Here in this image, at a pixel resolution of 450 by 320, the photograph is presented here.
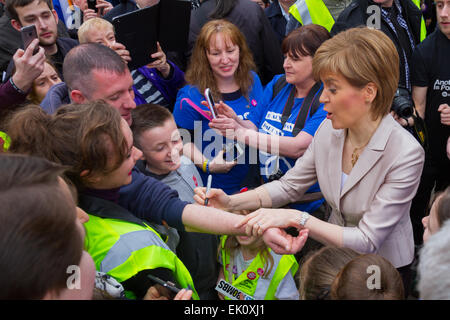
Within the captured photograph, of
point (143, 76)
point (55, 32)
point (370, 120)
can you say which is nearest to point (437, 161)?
point (370, 120)

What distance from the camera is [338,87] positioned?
210 centimetres

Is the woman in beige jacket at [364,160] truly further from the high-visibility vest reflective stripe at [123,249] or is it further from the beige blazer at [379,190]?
the high-visibility vest reflective stripe at [123,249]

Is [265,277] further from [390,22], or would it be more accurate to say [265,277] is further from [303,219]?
[390,22]

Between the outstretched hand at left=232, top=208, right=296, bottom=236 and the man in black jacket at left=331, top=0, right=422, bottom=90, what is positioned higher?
the man in black jacket at left=331, top=0, right=422, bottom=90

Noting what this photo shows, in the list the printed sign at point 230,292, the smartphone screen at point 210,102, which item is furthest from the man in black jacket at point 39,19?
the printed sign at point 230,292

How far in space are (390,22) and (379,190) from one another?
6.00 ft

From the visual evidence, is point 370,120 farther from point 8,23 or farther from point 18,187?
point 8,23

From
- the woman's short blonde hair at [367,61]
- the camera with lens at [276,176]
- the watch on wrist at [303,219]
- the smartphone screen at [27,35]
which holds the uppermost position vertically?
the woman's short blonde hair at [367,61]

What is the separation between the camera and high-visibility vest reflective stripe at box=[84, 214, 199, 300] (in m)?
1.55

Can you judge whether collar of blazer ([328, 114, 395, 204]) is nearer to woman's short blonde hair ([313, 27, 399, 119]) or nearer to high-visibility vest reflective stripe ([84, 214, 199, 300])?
woman's short blonde hair ([313, 27, 399, 119])

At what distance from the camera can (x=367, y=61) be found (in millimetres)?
2014

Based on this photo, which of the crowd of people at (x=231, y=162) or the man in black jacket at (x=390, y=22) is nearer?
the crowd of people at (x=231, y=162)

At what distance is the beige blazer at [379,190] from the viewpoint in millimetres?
1998

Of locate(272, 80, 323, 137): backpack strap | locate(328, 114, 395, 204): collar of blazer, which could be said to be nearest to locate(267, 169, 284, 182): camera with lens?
locate(272, 80, 323, 137): backpack strap
